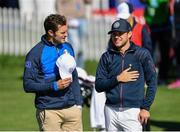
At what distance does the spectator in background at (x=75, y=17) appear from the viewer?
17125 mm

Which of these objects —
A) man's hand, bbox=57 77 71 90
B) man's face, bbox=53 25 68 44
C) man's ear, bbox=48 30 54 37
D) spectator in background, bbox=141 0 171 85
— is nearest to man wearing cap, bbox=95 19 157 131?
man's hand, bbox=57 77 71 90

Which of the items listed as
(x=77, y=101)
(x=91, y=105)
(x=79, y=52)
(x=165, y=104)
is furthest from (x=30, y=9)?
(x=77, y=101)

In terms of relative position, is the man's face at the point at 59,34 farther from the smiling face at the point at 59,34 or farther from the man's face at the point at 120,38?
the man's face at the point at 120,38

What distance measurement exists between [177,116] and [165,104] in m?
1.12

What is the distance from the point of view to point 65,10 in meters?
17.2

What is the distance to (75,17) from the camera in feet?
56.6

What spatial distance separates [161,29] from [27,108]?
13.5 ft

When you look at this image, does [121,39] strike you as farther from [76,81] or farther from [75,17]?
[75,17]

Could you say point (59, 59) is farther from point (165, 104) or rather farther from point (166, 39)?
point (166, 39)

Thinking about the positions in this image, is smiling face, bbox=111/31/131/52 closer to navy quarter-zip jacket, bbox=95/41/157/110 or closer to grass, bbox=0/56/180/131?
navy quarter-zip jacket, bbox=95/41/157/110

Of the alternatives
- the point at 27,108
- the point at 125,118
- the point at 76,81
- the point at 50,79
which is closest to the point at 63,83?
the point at 50,79

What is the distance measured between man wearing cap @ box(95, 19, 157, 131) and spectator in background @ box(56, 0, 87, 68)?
316 inches

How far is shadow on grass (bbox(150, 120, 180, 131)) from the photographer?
12.7 meters

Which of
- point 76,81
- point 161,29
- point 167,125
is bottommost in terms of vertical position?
point 167,125
